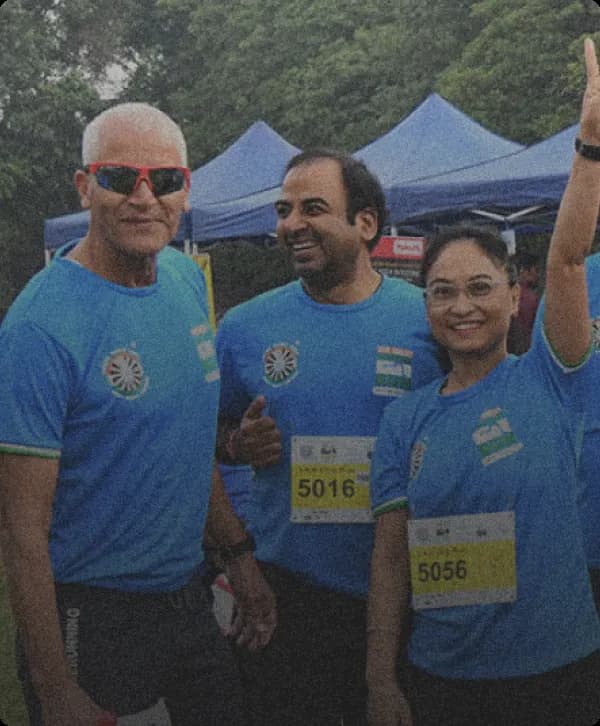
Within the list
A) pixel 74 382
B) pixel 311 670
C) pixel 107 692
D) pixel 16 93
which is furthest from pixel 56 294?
pixel 16 93

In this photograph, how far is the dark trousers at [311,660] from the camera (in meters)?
2.18

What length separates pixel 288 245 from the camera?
2189 mm

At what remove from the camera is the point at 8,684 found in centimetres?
Answer: 346

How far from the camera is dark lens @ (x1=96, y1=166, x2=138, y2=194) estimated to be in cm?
185

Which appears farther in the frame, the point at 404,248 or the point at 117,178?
the point at 404,248

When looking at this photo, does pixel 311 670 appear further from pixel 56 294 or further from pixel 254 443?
pixel 56 294

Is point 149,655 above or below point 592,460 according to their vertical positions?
below

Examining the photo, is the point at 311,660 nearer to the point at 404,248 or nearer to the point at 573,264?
the point at 573,264

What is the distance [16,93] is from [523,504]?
14.4 ft

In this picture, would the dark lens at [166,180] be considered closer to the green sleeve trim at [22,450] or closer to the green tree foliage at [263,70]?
the green sleeve trim at [22,450]

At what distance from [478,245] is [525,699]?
755 millimetres

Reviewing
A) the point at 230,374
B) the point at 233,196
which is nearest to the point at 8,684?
the point at 230,374

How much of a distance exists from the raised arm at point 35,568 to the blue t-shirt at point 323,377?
0.58m

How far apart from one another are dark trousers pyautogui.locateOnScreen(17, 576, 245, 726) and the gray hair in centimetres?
73
